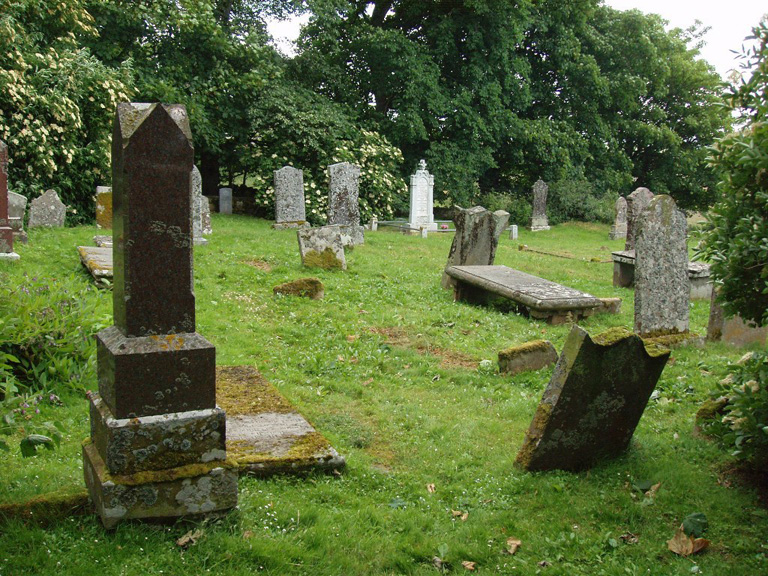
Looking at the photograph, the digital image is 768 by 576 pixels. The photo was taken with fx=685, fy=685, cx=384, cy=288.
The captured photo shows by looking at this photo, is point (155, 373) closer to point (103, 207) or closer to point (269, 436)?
point (269, 436)

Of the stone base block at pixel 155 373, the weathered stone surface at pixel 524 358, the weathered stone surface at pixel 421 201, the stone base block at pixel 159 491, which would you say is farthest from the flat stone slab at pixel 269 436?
the weathered stone surface at pixel 421 201

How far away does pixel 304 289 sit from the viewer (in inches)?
418

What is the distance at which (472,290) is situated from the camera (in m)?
11.5

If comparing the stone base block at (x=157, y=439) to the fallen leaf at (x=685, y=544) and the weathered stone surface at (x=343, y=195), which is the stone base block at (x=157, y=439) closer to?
the fallen leaf at (x=685, y=544)

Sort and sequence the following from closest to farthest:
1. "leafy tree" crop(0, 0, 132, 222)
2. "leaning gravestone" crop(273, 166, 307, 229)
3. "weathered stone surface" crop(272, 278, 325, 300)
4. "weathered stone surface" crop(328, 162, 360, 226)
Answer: "weathered stone surface" crop(272, 278, 325, 300)
"leafy tree" crop(0, 0, 132, 222)
"weathered stone surface" crop(328, 162, 360, 226)
"leaning gravestone" crop(273, 166, 307, 229)

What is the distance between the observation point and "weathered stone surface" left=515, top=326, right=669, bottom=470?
487 centimetres

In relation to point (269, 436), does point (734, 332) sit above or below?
above

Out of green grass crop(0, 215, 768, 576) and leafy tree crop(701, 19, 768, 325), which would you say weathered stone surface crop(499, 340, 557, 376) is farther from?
leafy tree crop(701, 19, 768, 325)

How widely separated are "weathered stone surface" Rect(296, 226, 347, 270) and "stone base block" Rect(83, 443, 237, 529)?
357 inches

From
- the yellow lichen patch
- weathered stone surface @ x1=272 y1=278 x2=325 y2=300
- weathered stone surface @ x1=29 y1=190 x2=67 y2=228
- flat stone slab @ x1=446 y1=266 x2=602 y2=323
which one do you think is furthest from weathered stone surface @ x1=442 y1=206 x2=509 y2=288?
weathered stone surface @ x1=29 y1=190 x2=67 y2=228

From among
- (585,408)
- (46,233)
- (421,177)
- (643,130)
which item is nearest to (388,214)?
(421,177)

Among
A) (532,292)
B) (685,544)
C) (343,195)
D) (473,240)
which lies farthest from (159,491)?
(343,195)

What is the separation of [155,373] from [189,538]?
90cm

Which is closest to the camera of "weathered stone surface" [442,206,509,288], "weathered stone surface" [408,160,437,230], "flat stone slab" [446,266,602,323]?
"flat stone slab" [446,266,602,323]
